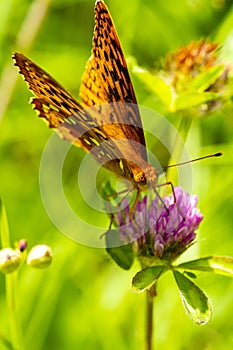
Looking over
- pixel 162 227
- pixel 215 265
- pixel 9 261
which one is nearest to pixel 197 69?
pixel 162 227

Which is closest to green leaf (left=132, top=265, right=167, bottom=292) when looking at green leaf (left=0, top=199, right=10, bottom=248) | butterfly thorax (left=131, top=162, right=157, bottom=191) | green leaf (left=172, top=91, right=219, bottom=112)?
butterfly thorax (left=131, top=162, right=157, bottom=191)

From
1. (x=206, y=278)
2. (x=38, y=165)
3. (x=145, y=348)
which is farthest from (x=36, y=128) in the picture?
(x=145, y=348)

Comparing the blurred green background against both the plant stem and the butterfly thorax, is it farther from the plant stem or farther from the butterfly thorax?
the butterfly thorax

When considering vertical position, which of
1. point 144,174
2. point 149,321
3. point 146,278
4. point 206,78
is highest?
point 206,78

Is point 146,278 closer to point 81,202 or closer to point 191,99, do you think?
point 191,99

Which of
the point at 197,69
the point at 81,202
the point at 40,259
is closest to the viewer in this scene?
the point at 40,259

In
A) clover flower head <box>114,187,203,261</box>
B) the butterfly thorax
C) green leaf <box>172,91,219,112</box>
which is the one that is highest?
green leaf <box>172,91,219,112</box>

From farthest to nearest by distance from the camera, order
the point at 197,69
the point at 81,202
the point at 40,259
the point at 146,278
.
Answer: the point at 81,202
the point at 197,69
the point at 40,259
the point at 146,278
